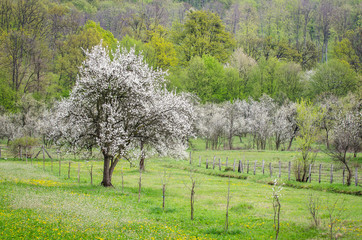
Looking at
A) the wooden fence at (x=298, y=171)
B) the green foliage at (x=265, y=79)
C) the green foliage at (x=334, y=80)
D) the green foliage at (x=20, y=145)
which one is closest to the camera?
the wooden fence at (x=298, y=171)

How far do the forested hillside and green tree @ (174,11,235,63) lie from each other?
282 mm

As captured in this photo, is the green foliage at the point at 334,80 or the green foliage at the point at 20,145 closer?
the green foliage at the point at 20,145

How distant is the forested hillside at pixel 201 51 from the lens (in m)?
71.2

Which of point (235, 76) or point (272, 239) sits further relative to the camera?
point (235, 76)

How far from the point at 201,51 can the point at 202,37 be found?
154 inches

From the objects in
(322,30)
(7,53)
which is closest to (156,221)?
(7,53)

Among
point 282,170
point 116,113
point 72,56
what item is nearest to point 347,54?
point 282,170

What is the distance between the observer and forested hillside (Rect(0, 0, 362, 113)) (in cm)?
7125

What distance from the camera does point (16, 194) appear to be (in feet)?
72.4

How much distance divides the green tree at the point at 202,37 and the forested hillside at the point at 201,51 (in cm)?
28

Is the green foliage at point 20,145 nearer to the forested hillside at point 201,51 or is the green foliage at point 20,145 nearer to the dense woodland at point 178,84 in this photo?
the dense woodland at point 178,84

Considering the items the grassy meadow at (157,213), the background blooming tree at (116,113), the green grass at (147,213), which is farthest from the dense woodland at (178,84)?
Answer: the green grass at (147,213)

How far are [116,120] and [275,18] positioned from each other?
108 m

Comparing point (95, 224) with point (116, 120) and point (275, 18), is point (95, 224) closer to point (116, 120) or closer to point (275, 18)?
point (116, 120)
